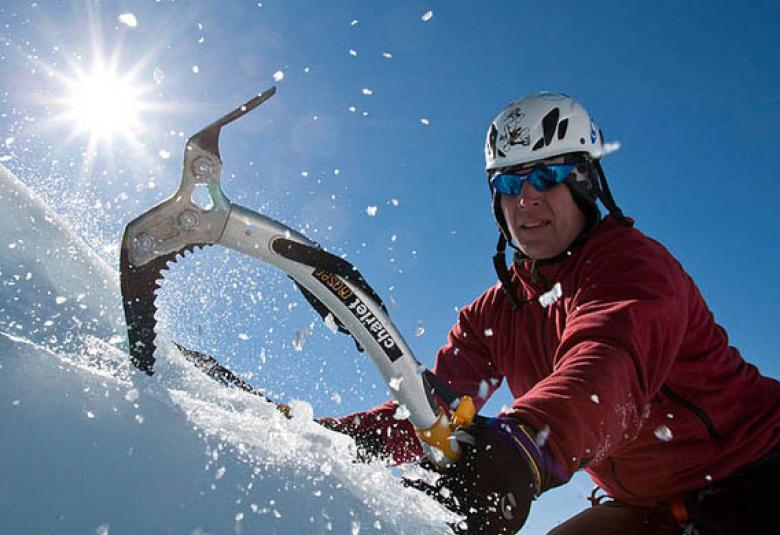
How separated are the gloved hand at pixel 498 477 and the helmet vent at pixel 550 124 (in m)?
2.34

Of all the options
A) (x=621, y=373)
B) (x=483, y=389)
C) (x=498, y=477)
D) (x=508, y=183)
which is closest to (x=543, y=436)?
(x=498, y=477)

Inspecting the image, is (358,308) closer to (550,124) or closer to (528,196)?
(528,196)

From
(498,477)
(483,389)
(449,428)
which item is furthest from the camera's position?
(483,389)

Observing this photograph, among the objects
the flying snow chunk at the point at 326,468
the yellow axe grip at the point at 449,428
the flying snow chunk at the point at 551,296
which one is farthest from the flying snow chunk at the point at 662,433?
the flying snow chunk at the point at 326,468

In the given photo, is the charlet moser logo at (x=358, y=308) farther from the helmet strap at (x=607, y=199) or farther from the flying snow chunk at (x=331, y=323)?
the helmet strap at (x=607, y=199)

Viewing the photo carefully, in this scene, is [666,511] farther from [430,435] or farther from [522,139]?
[522,139]

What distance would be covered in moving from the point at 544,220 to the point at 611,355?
5.13ft

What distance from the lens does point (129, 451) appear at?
152 cm

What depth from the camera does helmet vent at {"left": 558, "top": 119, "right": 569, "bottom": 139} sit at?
3857 millimetres

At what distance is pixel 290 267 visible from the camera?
2.82m

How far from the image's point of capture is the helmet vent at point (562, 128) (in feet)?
12.7

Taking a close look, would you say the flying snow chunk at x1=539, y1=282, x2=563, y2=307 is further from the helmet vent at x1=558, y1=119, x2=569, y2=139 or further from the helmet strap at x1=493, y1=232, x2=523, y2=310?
the helmet vent at x1=558, y1=119, x2=569, y2=139

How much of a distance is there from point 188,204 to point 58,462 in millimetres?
1482

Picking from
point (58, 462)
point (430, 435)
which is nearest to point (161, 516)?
point (58, 462)
